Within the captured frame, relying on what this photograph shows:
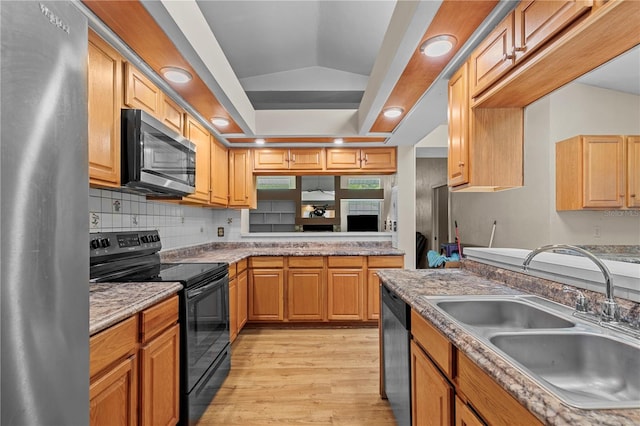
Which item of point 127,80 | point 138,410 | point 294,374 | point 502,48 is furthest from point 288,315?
point 502,48

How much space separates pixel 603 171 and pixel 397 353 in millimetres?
1446

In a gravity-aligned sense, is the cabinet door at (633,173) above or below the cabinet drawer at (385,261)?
above

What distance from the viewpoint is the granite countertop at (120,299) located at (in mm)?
1164

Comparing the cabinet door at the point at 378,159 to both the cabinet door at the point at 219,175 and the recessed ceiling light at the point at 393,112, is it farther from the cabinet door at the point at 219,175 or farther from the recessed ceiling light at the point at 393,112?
the cabinet door at the point at 219,175

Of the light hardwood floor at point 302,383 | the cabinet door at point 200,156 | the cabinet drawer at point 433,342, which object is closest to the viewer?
the cabinet drawer at point 433,342

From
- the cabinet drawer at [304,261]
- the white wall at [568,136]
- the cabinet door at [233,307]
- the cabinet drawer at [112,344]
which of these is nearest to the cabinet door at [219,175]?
the cabinet door at [233,307]

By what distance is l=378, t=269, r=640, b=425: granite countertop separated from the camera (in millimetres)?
585

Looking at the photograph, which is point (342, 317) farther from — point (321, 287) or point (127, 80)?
point (127, 80)

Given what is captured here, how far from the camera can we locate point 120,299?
1427mm

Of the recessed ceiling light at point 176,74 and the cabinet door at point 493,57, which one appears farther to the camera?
the recessed ceiling light at point 176,74

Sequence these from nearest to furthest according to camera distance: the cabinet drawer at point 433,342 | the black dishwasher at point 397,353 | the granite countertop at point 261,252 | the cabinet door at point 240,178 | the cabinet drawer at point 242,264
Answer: the cabinet drawer at point 433,342 < the black dishwasher at point 397,353 < the granite countertop at point 261,252 < the cabinet drawer at point 242,264 < the cabinet door at point 240,178

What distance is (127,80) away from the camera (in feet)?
6.11

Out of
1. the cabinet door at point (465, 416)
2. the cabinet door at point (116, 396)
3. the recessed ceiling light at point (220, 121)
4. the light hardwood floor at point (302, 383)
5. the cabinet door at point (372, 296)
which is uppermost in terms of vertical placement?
the recessed ceiling light at point (220, 121)

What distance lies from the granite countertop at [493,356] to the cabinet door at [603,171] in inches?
25.1
